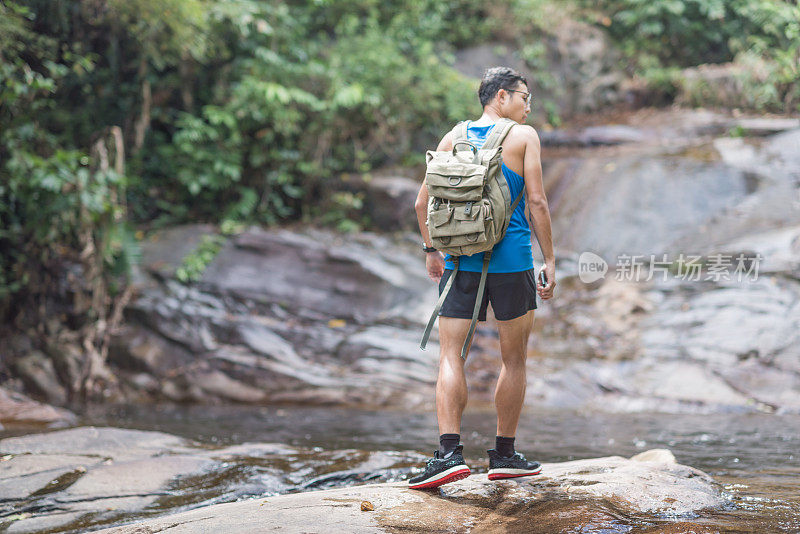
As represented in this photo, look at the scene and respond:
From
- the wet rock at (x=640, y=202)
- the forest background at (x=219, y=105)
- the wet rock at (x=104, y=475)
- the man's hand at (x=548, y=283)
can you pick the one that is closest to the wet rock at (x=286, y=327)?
the forest background at (x=219, y=105)

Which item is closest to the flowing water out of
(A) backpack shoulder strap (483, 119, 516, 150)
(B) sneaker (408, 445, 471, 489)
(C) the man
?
(B) sneaker (408, 445, 471, 489)

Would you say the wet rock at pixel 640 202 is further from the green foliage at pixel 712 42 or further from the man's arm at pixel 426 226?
the man's arm at pixel 426 226

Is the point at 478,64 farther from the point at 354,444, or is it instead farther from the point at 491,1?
the point at 354,444

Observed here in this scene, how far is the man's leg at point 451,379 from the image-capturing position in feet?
11.3

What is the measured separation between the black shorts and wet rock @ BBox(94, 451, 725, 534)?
0.88 metres

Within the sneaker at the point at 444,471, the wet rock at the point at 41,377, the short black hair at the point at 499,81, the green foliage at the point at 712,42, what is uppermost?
the green foliage at the point at 712,42

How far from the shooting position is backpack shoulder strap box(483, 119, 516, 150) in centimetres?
343

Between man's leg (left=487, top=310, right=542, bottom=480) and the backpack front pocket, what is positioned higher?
the backpack front pocket

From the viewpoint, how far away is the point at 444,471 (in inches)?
131

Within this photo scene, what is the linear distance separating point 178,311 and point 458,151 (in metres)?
6.82

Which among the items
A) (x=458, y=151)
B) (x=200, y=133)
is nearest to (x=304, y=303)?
(x=200, y=133)

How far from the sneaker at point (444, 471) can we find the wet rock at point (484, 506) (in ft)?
0.19

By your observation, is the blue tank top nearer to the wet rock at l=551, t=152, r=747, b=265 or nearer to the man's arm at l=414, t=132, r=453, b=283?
→ the man's arm at l=414, t=132, r=453, b=283

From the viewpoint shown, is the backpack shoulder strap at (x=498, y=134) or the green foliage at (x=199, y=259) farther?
the green foliage at (x=199, y=259)
